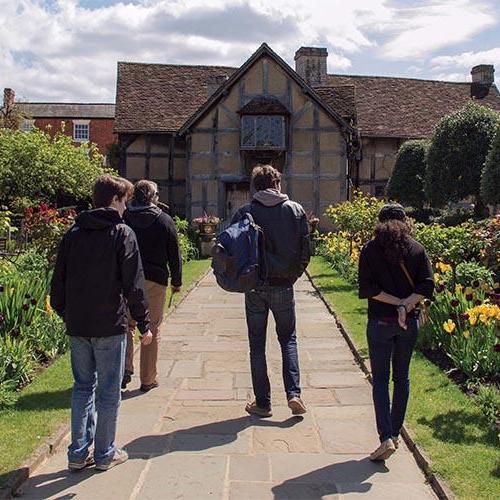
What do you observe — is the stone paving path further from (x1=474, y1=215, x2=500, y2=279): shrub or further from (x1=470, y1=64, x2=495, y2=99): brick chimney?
(x1=470, y1=64, x2=495, y2=99): brick chimney

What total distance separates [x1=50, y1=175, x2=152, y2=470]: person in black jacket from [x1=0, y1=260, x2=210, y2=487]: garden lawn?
45 centimetres

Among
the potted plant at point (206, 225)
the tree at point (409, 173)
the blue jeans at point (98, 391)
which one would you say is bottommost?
the blue jeans at point (98, 391)

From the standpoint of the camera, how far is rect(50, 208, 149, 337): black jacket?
4.13 meters

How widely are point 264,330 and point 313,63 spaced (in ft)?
90.2

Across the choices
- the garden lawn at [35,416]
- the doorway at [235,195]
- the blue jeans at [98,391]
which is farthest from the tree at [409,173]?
the blue jeans at [98,391]

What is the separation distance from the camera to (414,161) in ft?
82.6

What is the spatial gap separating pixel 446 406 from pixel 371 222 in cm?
815

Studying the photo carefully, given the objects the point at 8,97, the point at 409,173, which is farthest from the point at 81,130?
the point at 409,173

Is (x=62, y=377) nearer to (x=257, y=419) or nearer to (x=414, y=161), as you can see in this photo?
(x=257, y=419)

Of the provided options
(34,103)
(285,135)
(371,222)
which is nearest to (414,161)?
(285,135)

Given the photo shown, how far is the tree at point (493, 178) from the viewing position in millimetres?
17453

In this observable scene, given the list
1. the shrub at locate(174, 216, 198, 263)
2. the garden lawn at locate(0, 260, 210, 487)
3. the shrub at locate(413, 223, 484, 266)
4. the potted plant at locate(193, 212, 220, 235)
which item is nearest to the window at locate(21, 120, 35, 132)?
the shrub at locate(174, 216, 198, 263)

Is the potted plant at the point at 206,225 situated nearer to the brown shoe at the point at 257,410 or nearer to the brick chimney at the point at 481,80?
the brown shoe at the point at 257,410

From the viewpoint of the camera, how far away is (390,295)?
14.3ft
